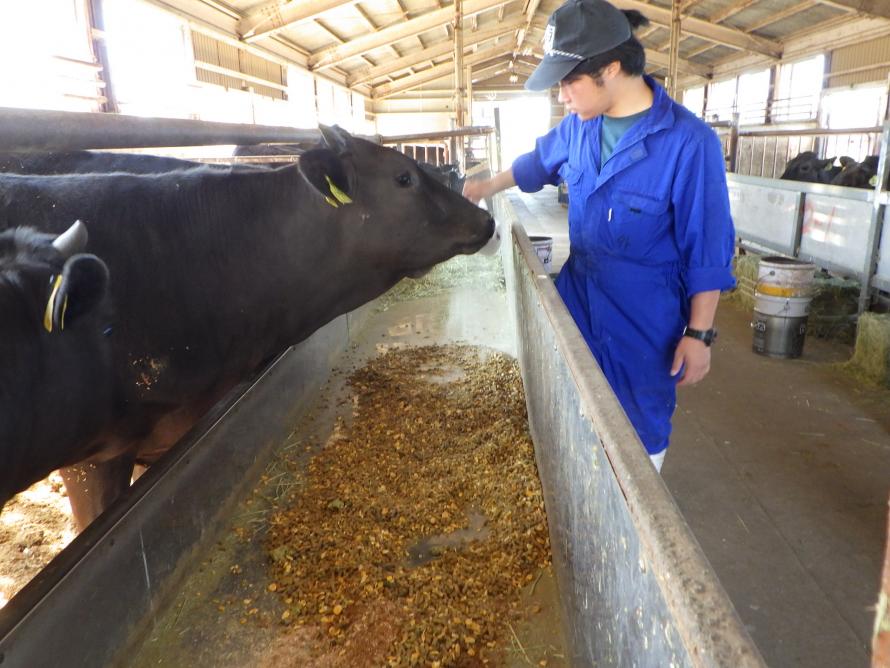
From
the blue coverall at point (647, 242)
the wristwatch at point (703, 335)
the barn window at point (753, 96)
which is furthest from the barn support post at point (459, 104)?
the barn window at point (753, 96)

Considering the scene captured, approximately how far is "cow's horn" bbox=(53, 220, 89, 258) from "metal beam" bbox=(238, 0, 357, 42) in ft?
45.3

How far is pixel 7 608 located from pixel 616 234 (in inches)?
79.5

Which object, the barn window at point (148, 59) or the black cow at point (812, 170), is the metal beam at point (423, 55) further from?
the black cow at point (812, 170)

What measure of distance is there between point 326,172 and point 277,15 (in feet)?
44.2

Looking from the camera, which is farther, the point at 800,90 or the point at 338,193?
the point at 800,90

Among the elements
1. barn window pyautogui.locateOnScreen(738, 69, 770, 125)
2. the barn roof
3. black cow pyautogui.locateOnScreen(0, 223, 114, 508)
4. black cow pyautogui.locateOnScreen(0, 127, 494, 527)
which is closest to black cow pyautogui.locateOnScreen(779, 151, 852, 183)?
the barn roof

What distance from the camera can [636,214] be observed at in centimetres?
222

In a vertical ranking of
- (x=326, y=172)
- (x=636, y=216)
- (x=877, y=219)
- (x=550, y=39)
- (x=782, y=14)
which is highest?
(x=782, y=14)

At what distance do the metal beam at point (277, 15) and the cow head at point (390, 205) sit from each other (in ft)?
41.5

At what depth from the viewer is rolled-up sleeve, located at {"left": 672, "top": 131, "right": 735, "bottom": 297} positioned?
82.0 inches

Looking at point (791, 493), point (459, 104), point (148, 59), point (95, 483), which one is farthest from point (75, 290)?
point (148, 59)

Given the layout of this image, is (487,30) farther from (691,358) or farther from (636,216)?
(691,358)

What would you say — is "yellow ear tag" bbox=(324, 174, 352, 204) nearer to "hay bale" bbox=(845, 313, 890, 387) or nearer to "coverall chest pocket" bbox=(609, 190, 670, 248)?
"coverall chest pocket" bbox=(609, 190, 670, 248)

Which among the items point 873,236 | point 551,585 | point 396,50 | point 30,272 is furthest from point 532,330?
point 396,50
